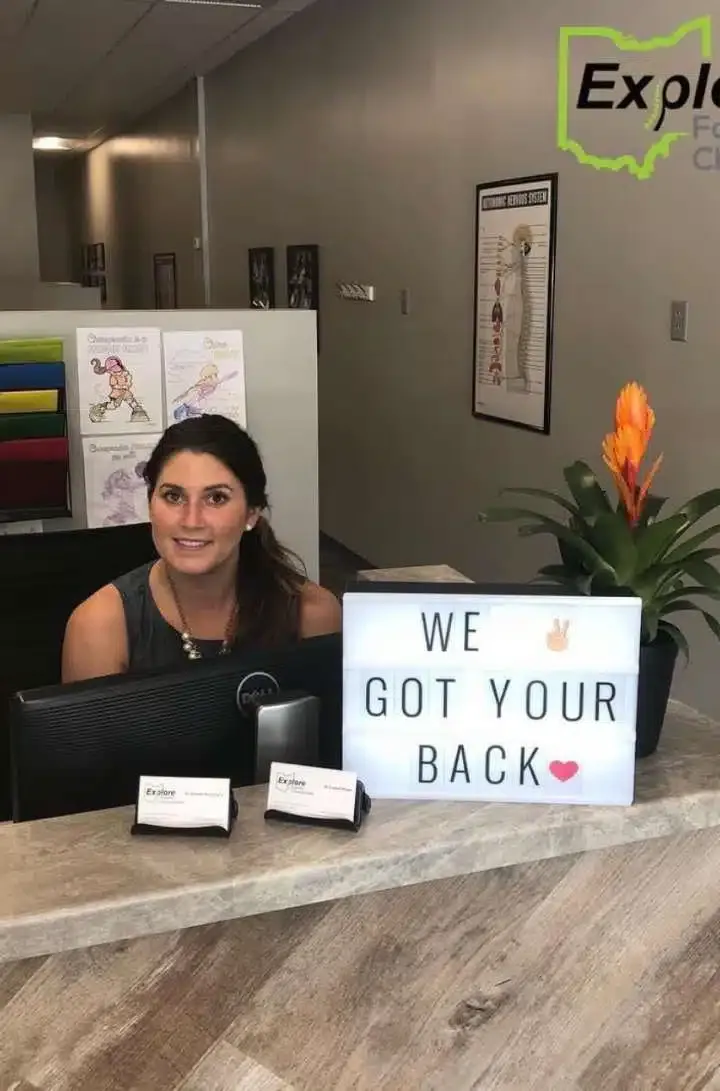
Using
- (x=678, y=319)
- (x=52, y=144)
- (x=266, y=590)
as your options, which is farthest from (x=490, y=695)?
(x=52, y=144)

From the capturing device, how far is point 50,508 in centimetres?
261

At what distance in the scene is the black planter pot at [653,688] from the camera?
44.9 inches

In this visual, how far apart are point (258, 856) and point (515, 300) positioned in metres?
3.38

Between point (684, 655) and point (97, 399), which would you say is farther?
point (97, 399)

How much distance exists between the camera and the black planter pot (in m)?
1.14

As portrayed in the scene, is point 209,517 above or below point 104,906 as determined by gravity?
above

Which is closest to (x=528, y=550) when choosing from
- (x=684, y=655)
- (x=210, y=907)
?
(x=684, y=655)

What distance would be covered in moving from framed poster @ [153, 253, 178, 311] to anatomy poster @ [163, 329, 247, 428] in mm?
5619

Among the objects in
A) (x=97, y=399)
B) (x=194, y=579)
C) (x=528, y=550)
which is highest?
(x=97, y=399)

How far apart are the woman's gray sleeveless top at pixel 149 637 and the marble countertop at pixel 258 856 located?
0.58m

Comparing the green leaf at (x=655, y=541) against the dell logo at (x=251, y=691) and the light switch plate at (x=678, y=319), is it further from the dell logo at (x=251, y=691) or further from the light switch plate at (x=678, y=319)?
the light switch plate at (x=678, y=319)

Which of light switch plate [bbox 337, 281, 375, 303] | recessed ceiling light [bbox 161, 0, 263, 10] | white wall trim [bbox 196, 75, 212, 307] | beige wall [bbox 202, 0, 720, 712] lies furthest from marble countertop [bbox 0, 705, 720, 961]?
white wall trim [bbox 196, 75, 212, 307]

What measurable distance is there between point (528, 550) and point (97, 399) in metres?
1.93

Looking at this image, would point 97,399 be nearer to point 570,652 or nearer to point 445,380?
point 570,652
